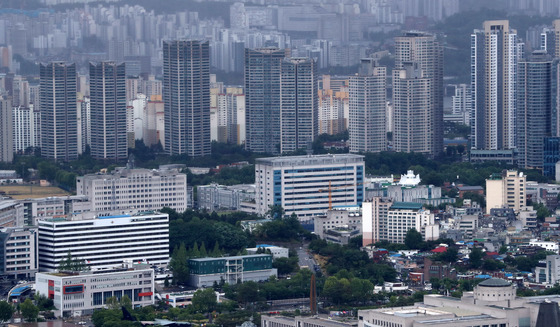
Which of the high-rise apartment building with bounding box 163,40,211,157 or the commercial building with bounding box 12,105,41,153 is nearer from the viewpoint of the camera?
the high-rise apartment building with bounding box 163,40,211,157

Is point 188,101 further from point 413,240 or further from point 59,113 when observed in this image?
point 413,240

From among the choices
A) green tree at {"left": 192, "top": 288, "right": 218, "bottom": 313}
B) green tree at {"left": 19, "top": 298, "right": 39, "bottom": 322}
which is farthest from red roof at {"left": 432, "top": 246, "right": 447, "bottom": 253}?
green tree at {"left": 19, "top": 298, "right": 39, "bottom": 322}

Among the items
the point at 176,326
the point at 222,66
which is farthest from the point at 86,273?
the point at 222,66

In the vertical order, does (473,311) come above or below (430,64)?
below

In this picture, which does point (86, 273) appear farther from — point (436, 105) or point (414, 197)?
point (436, 105)

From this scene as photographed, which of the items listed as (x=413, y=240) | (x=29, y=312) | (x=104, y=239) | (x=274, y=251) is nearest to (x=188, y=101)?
(x=413, y=240)

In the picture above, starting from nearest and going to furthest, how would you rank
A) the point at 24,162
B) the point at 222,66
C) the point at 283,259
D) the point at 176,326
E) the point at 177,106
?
the point at 176,326
the point at 283,259
the point at 24,162
the point at 177,106
the point at 222,66

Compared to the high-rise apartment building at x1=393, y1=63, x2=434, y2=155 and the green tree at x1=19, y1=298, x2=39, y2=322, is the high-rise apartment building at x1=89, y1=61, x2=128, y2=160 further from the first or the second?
the green tree at x1=19, y1=298, x2=39, y2=322
